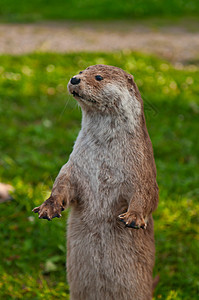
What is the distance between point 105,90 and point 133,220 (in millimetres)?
662

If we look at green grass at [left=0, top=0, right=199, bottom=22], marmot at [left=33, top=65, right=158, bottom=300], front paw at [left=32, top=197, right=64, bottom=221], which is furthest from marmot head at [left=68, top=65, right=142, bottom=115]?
green grass at [left=0, top=0, right=199, bottom=22]

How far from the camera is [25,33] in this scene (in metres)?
9.36

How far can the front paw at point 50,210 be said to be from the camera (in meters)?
1.95

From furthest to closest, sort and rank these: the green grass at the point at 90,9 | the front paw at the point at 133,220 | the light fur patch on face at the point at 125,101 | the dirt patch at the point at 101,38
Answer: the green grass at the point at 90,9 → the dirt patch at the point at 101,38 → the light fur patch on face at the point at 125,101 → the front paw at the point at 133,220

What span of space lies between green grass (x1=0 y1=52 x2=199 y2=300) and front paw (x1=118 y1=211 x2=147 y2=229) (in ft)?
2.05

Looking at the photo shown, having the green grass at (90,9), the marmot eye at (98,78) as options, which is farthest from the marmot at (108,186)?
the green grass at (90,9)

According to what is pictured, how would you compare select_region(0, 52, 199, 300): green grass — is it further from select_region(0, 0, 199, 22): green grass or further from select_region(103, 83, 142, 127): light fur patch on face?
select_region(0, 0, 199, 22): green grass

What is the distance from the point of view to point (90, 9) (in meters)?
10.7

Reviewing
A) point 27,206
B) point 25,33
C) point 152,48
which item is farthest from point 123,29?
point 27,206

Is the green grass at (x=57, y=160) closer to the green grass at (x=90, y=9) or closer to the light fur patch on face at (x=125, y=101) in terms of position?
the light fur patch on face at (x=125, y=101)

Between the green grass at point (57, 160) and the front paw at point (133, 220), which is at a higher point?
the green grass at point (57, 160)

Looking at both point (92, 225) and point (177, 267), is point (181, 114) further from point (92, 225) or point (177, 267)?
point (92, 225)

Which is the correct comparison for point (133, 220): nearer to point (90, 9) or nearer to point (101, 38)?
point (101, 38)

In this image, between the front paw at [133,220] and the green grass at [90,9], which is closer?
the front paw at [133,220]
